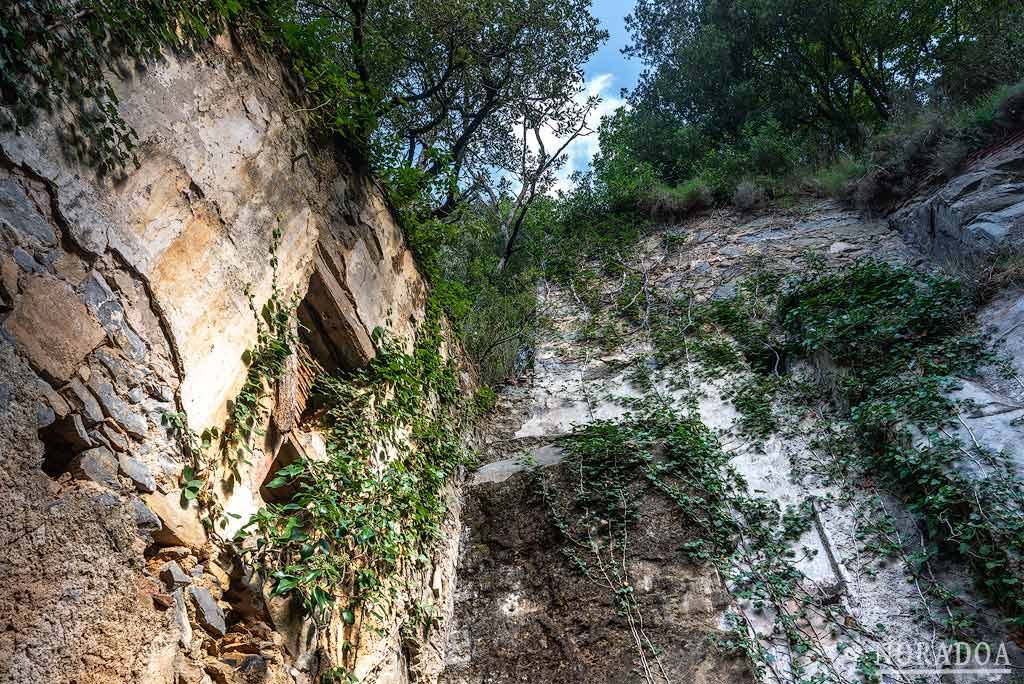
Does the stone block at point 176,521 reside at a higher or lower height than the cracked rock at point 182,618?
higher

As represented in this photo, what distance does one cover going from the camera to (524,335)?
Answer: 7547 millimetres

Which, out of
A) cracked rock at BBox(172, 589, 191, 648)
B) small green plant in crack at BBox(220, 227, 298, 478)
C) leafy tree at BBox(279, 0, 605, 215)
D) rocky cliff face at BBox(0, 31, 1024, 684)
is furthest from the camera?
leafy tree at BBox(279, 0, 605, 215)

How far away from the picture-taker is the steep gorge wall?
173 cm

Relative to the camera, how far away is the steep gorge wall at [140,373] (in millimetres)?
1734

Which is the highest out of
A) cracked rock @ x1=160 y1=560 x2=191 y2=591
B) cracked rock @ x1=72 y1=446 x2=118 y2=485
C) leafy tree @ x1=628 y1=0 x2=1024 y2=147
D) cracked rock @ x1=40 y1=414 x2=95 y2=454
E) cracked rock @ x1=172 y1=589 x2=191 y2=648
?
leafy tree @ x1=628 y1=0 x2=1024 y2=147

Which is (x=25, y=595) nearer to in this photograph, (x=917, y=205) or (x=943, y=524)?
(x=943, y=524)

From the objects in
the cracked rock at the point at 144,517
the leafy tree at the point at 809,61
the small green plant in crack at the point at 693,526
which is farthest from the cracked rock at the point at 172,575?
the leafy tree at the point at 809,61

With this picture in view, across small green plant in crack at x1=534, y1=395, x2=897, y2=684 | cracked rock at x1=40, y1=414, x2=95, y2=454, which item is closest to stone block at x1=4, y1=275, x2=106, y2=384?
cracked rock at x1=40, y1=414, x2=95, y2=454

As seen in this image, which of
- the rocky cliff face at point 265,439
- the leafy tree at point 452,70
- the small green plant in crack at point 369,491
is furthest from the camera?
the leafy tree at point 452,70

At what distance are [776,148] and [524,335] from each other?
18.5 feet

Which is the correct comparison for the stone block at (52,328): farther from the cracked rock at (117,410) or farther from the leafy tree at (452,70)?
the leafy tree at (452,70)

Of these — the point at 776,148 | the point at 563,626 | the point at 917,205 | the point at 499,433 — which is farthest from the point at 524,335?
the point at 776,148

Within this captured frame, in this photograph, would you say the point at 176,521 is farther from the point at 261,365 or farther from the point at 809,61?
the point at 809,61

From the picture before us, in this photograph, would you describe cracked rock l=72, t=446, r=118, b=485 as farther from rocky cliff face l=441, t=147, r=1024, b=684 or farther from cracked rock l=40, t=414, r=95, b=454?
rocky cliff face l=441, t=147, r=1024, b=684
